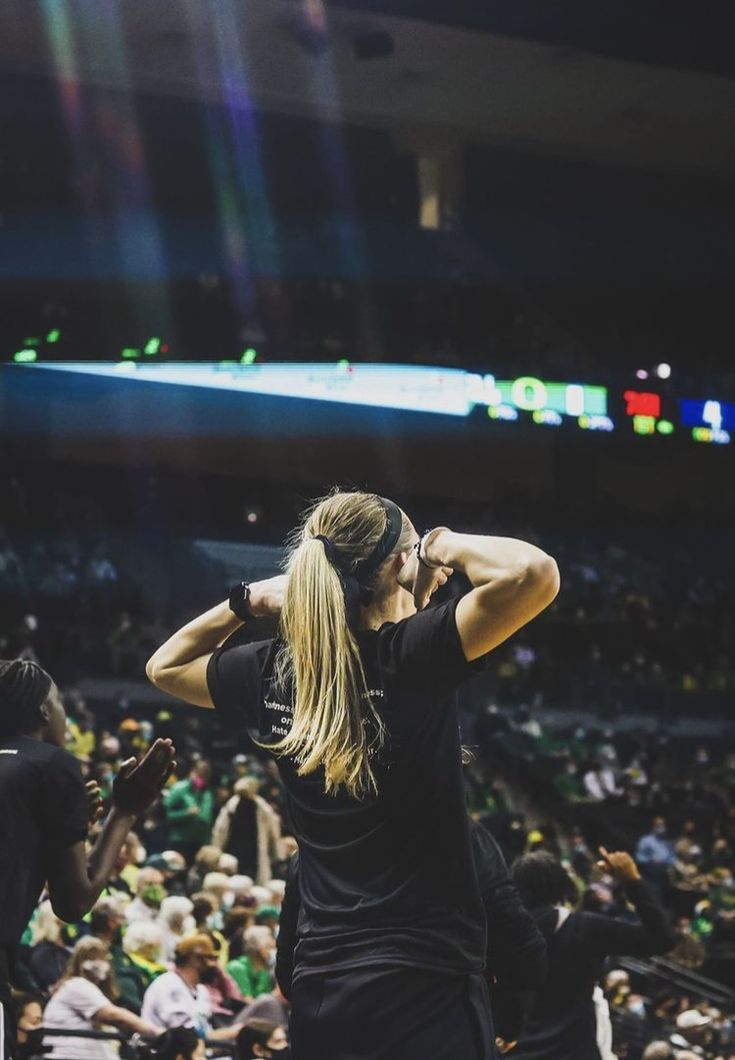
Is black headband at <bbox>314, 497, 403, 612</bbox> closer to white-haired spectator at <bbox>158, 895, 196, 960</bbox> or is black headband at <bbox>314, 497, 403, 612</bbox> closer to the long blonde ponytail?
the long blonde ponytail

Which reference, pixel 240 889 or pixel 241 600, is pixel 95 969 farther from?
pixel 241 600

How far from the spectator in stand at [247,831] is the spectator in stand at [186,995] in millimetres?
3695

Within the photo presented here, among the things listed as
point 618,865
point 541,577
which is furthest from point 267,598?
point 618,865

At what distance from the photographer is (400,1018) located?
2289 millimetres

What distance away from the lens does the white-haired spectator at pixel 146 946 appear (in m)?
7.33

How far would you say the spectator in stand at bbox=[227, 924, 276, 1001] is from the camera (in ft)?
24.9

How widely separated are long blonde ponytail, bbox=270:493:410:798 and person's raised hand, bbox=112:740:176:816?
1.42 ft

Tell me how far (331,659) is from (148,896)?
245 inches

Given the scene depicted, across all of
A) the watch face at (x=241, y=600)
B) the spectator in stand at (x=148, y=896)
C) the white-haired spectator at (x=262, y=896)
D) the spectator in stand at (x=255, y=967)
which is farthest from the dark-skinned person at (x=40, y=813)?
the white-haired spectator at (x=262, y=896)

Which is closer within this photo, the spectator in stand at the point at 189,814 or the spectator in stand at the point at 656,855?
the spectator in stand at the point at 189,814

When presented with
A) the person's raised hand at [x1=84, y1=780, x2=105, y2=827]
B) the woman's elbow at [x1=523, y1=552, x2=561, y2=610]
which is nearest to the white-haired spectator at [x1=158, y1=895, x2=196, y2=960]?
the person's raised hand at [x1=84, y1=780, x2=105, y2=827]

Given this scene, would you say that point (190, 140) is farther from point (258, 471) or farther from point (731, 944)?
point (731, 944)

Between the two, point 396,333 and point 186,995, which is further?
point 396,333

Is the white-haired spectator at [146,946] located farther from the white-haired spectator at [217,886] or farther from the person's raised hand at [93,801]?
the person's raised hand at [93,801]
